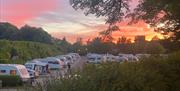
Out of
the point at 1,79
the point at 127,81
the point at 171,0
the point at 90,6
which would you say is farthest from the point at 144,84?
the point at 1,79

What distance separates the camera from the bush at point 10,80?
39094mm

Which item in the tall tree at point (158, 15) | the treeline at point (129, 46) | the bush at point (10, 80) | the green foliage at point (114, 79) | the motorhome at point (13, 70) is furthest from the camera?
the motorhome at point (13, 70)

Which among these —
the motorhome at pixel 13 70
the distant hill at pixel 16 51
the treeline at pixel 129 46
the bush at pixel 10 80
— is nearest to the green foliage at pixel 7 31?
the treeline at pixel 129 46

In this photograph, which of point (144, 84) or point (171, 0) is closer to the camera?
point (144, 84)

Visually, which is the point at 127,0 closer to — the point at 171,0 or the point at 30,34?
the point at 171,0

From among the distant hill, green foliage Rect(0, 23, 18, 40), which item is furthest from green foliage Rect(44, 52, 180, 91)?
green foliage Rect(0, 23, 18, 40)

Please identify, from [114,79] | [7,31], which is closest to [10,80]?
[114,79]

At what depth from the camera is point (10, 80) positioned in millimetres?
40000

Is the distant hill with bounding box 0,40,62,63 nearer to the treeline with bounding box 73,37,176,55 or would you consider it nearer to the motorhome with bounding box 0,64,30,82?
the treeline with bounding box 73,37,176,55

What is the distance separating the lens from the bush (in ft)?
128

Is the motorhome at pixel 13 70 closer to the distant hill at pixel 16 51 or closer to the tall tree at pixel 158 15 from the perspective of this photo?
the distant hill at pixel 16 51

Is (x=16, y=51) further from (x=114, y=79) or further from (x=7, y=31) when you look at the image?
(x=114, y=79)

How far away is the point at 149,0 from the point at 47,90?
15.6 ft

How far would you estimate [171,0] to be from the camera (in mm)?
15000
